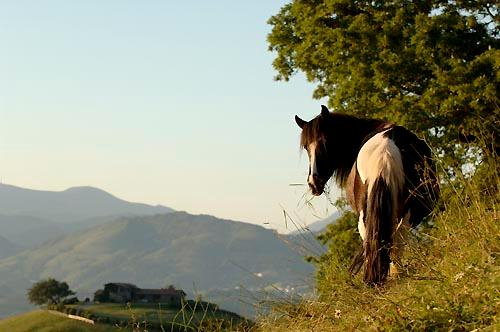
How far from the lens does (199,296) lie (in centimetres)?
770

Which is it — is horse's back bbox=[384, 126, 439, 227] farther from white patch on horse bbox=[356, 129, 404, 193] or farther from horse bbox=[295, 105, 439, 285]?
white patch on horse bbox=[356, 129, 404, 193]

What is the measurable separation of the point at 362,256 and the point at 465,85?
1639 centimetres

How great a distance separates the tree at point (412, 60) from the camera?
2439cm

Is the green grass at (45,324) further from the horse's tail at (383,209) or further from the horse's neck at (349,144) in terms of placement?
the horse's tail at (383,209)

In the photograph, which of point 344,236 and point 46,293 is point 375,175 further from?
point 46,293

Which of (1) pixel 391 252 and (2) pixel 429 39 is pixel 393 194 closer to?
(1) pixel 391 252

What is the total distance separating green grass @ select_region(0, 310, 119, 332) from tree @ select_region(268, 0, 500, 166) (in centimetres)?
8160

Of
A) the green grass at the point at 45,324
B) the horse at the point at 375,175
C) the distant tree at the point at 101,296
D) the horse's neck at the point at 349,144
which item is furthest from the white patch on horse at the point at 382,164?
the distant tree at the point at 101,296

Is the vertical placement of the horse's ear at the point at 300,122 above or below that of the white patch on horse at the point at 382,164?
above

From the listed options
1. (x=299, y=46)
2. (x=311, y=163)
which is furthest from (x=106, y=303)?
(x=311, y=163)

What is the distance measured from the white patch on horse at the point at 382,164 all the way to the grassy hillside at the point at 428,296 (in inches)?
44.2

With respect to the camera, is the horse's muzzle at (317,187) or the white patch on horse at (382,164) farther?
the horse's muzzle at (317,187)

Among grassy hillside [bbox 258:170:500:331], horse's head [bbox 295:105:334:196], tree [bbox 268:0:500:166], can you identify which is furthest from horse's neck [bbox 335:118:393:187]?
tree [bbox 268:0:500:166]

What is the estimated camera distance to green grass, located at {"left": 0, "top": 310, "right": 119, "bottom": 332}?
104125mm
